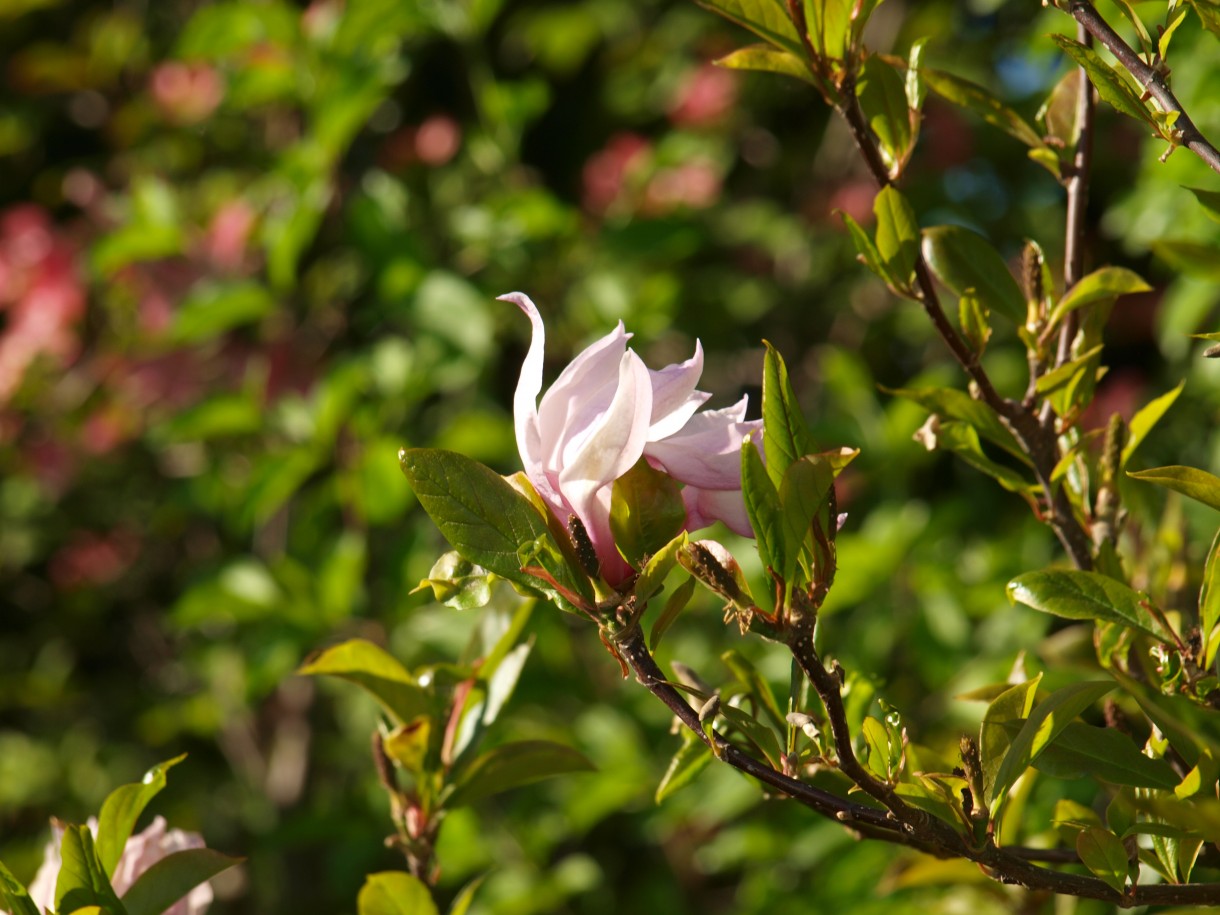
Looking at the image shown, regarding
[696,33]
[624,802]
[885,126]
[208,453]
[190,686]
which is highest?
[885,126]

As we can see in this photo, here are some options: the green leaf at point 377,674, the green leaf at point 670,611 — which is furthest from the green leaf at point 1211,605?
the green leaf at point 377,674

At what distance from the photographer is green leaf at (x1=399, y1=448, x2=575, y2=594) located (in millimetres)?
510

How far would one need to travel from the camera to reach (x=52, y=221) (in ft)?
9.54

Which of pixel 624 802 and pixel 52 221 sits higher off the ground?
pixel 52 221

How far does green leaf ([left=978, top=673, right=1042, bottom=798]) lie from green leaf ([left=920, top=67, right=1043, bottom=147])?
0.24 metres

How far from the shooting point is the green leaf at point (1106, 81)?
21.1 inches

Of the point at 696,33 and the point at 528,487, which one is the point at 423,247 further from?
the point at 528,487

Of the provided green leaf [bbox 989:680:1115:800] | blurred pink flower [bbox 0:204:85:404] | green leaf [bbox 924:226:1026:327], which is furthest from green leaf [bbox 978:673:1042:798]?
blurred pink flower [bbox 0:204:85:404]

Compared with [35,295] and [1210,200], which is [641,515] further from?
[35,295]

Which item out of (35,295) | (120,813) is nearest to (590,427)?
(120,813)

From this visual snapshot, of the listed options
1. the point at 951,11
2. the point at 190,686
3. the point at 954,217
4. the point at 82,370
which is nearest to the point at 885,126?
the point at 954,217

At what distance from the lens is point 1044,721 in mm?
495

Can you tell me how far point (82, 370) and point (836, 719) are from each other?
2.23 m

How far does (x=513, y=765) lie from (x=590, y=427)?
0.94 ft
